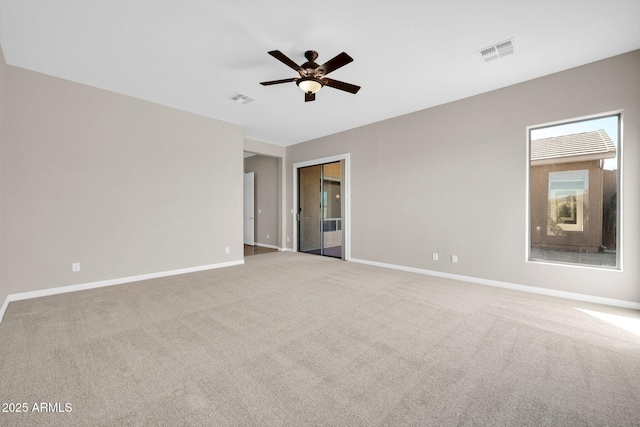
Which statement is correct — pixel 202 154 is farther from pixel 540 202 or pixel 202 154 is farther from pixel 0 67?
pixel 540 202

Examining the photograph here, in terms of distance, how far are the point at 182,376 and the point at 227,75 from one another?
341 cm

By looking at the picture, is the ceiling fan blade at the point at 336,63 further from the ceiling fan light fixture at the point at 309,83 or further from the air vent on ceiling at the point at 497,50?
the air vent on ceiling at the point at 497,50

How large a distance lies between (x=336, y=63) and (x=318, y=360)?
107 inches

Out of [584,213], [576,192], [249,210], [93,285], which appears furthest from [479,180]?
[249,210]

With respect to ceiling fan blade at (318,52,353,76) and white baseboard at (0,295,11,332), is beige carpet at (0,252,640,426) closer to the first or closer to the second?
white baseboard at (0,295,11,332)

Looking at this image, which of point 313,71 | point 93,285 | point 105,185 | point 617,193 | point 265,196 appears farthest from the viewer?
point 265,196

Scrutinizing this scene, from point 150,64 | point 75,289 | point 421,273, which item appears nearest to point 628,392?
point 421,273

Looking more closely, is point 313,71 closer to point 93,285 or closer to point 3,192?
point 3,192

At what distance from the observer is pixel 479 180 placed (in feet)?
13.8

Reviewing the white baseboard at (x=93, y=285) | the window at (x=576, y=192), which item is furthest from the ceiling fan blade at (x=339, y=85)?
the white baseboard at (x=93, y=285)

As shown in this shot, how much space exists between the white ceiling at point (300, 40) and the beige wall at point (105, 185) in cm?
44

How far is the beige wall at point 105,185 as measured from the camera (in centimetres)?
345

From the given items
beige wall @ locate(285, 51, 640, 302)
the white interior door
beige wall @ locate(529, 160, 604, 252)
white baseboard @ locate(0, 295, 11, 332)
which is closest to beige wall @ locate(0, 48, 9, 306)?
white baseboard @ locate(0, 295, 11, 332)

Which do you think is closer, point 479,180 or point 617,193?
point 617,193
